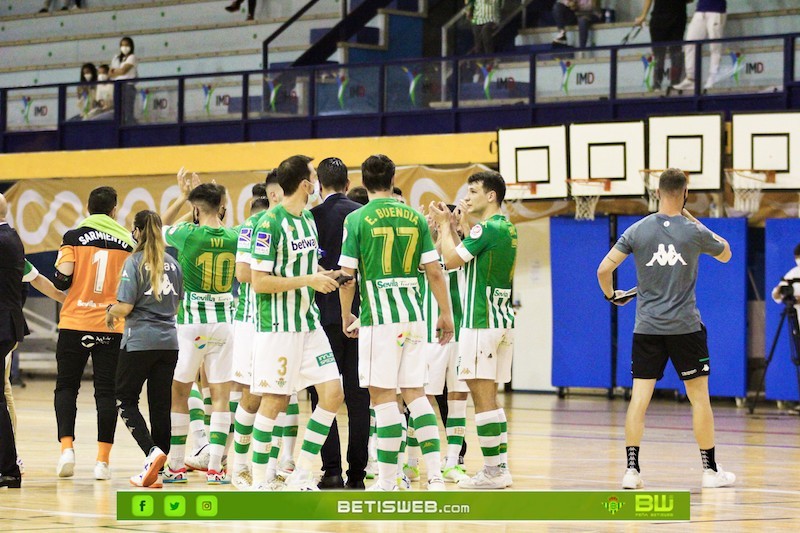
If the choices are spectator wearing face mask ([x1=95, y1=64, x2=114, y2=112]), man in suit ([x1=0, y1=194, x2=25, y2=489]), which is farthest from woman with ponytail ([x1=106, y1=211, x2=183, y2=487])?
spectator wearing face mask ([x1=95, y1=64, x2=114, y2=112])

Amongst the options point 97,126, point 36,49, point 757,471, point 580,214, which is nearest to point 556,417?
point 580,214

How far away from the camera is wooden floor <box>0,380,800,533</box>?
6996 millimetres

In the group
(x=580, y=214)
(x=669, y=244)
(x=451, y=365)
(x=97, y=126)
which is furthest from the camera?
(x=97, y=126)

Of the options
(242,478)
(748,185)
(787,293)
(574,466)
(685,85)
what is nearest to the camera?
(242,478)

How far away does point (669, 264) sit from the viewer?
338 inches

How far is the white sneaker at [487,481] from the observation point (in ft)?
27.8

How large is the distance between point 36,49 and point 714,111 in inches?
589

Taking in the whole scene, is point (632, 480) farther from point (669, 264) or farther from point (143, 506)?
point (143, 506)

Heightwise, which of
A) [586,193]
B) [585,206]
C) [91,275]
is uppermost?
[586,193]

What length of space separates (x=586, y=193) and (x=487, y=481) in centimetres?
866

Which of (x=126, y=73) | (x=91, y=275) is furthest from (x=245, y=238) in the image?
(x=126, y=73)

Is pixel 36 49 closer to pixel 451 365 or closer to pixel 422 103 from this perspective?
pixel 422 103

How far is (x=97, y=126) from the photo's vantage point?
20656 mm

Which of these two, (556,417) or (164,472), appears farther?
(556,417)
